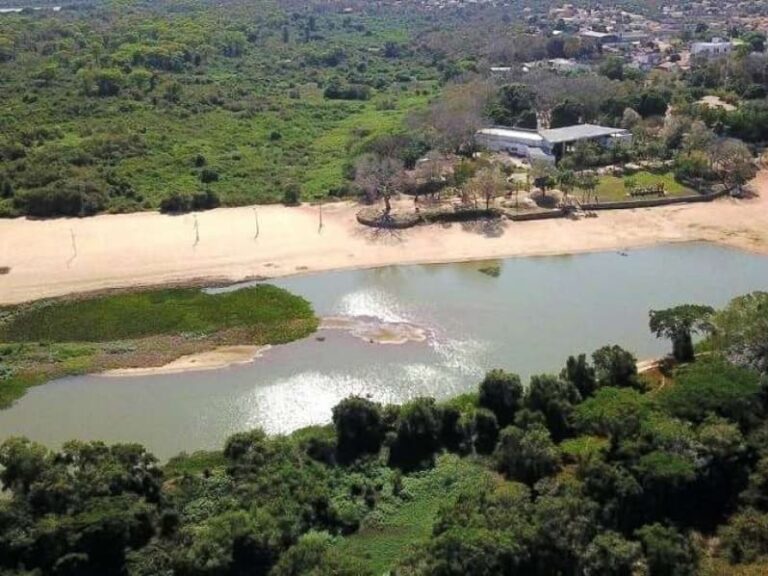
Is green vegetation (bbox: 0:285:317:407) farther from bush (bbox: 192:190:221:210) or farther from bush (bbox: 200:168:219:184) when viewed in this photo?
bush (bbox: 200:168:219:184)

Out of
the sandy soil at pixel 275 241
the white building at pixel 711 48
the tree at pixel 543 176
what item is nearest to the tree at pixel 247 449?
the sandy soil at pixel 275 241

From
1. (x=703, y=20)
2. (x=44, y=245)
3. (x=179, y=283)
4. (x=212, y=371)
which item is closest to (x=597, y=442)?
(x=212, y=371)

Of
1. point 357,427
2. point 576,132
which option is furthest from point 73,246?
point 576,132

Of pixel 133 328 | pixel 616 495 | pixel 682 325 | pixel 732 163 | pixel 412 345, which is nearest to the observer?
pixel 616 495

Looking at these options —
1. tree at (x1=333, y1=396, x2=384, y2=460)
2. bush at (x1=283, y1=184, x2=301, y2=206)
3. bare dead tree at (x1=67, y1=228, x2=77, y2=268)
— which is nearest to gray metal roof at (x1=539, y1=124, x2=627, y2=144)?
bush at (x1=283, y1=184, x2=301, y2=206)

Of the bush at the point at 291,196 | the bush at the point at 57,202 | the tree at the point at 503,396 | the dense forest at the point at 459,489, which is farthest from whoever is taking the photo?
the bush at the point at 291,196

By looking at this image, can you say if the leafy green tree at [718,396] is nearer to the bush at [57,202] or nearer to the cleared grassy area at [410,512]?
the cleared grassy area at [410,512]

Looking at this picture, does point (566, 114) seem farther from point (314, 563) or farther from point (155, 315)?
point (314, 563)
